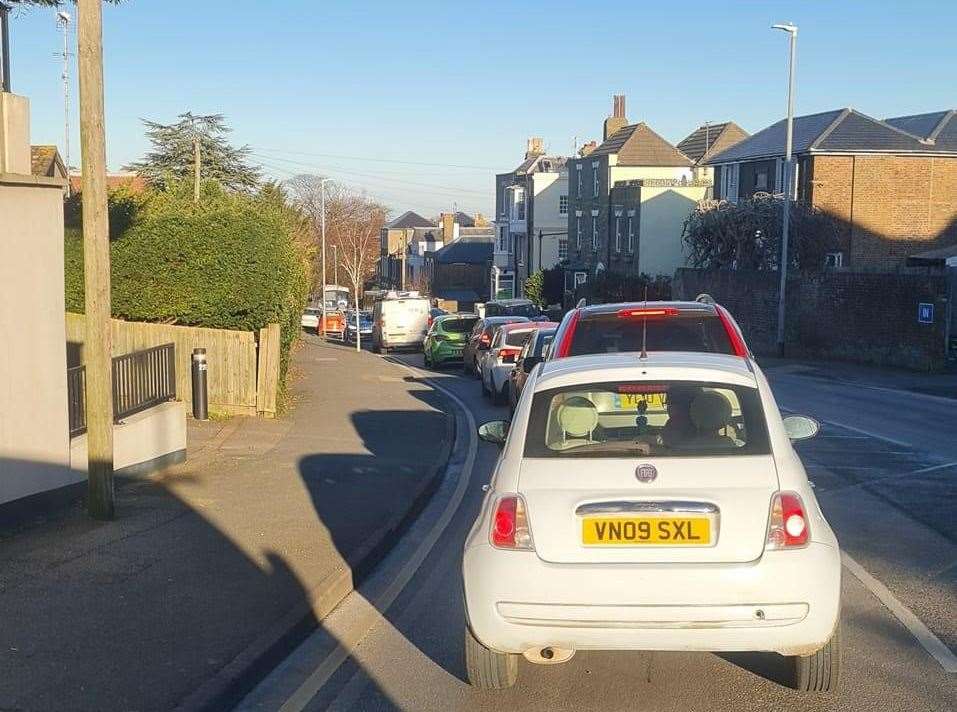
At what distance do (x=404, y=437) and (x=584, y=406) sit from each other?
11072 mm

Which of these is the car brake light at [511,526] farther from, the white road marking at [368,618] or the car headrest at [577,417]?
the white road marking at [368,618]

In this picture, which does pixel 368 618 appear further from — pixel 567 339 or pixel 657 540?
pixel 567 339

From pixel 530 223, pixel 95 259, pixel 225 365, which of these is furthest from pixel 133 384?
pixel 530 223

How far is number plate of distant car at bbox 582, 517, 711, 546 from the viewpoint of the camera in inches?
212

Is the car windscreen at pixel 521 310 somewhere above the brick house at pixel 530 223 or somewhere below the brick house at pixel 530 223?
below

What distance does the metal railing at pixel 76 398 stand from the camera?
36.5ft

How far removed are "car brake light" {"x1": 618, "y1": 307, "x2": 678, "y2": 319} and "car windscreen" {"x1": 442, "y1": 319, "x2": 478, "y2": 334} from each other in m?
23.8

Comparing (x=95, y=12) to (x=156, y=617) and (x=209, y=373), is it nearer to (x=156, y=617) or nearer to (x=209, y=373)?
(x=156, y=617)

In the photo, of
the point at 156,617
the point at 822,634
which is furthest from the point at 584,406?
the point at 156,617

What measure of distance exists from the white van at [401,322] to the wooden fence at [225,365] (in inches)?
968

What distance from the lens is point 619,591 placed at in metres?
5.33

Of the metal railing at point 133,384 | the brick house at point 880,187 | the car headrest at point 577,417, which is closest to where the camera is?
the car headrest at point 577,417

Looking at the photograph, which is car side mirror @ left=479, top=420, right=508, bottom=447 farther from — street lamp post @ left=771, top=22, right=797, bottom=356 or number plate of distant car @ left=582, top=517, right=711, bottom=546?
street lamp post @ left=771, top=22, right=797, bottom=356

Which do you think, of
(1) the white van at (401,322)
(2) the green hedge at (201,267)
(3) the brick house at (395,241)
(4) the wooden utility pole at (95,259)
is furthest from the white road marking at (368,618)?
(3) the brick house at (395,241)
